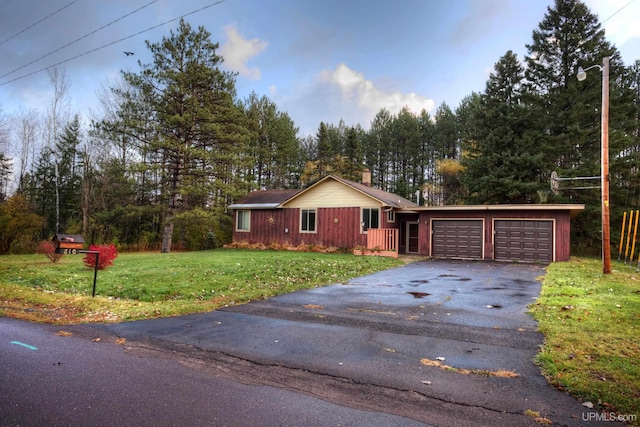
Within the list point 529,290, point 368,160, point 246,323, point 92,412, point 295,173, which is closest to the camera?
point 92,412

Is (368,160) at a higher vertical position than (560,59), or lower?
lower

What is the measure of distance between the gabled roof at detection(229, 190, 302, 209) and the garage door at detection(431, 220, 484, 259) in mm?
8631

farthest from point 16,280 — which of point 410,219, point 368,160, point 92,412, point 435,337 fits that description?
point 368,160

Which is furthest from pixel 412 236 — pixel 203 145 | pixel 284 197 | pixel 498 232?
pixel 203 145

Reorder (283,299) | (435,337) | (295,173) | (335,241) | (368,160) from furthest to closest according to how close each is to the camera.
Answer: (368,160)
(295,173)
(335,241)
(283,299)
(435,337)

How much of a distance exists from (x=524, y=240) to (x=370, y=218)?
7371 millimetres

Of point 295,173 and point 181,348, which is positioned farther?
point 295,173

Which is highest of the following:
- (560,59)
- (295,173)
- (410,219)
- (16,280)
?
(560,59)

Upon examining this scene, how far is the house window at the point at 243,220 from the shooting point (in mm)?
23562

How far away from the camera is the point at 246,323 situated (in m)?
5.51

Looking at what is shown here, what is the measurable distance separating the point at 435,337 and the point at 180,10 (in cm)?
1053

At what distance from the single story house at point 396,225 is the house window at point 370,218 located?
5 cm

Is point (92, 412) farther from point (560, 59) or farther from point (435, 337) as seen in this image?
point (560, 59)

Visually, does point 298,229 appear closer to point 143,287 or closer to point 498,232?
point 498,232
